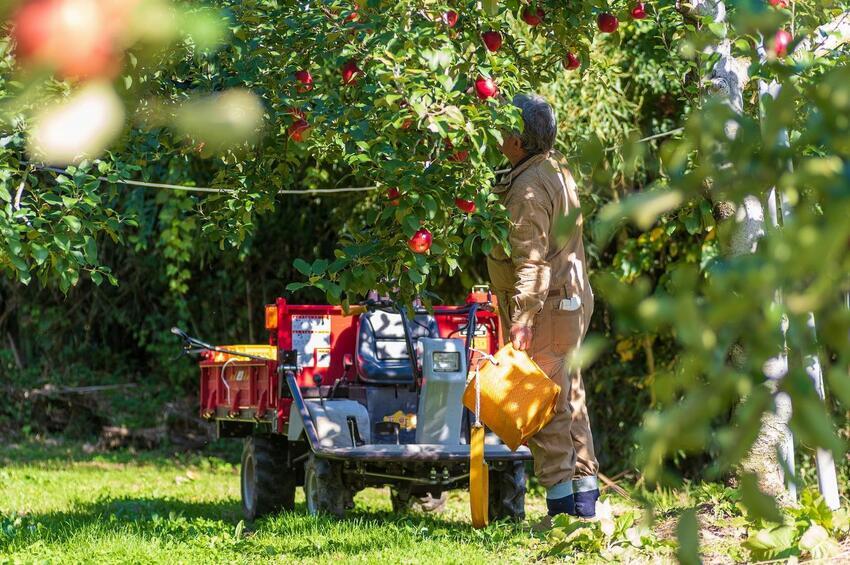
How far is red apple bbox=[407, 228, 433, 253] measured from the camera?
4098mm

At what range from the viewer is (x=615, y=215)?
55.4 inches

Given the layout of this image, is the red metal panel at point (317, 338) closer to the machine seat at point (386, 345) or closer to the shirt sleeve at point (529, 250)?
→ the machine seat at point (386, 345)

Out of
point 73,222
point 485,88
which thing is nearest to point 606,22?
point 485,88

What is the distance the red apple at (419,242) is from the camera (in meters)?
4.10

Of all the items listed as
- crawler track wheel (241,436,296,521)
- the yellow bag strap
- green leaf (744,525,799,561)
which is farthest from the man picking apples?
crawler track wheel (241,436,296,521)

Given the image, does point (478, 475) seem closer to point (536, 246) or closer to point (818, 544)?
point (536, 246)

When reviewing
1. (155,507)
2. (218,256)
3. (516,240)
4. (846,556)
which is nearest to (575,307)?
(516,240)

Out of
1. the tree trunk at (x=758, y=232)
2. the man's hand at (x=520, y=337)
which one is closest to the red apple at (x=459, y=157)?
the man's hand at (x=520, y=337)

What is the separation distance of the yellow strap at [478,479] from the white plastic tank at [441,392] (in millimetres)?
1075

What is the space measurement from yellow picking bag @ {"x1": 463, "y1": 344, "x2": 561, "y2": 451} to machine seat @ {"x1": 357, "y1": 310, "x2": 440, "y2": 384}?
66.0 inches

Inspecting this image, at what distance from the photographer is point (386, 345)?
20.2 feet

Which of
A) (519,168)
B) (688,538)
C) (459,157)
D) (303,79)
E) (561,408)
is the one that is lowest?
(688,538)

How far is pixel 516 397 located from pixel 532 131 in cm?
118

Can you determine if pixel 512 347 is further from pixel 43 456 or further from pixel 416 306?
pixel 43 456
